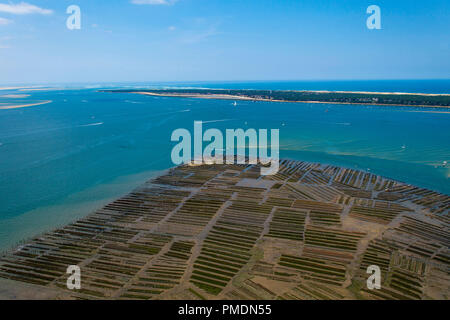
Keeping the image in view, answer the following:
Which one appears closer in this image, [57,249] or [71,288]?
[71,288]

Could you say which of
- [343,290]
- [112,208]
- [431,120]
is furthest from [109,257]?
[431,120]

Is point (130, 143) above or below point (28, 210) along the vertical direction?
above
